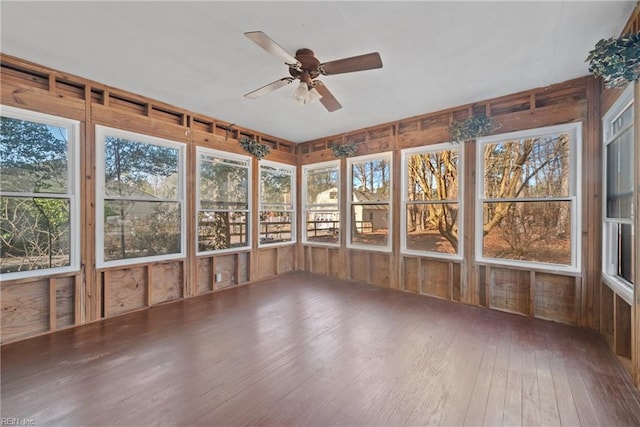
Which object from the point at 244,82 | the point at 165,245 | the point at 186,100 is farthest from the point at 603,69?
the point at 165,245

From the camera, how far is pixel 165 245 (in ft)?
13.7

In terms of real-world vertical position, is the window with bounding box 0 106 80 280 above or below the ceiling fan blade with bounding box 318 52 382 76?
below

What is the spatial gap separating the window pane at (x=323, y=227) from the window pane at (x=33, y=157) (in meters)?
4.19

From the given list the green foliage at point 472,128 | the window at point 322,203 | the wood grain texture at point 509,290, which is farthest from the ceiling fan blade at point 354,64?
the wood grain texture at point 509,290

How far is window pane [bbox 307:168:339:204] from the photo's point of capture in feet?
19.0

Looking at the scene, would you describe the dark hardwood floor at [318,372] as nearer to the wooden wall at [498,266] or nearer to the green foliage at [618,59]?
the wooden wall at [498,266]

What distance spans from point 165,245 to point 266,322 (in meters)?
2.12

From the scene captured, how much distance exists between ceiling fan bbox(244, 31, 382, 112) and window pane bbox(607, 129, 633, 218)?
259 cm

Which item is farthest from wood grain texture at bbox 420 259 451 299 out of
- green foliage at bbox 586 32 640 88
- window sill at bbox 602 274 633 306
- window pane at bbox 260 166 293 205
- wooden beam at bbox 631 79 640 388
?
window pane at bbox 260 166 293 205

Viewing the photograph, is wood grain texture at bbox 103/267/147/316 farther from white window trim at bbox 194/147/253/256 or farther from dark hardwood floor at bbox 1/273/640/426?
white window trim at bbox 194/147/253/256

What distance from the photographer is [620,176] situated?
276 centimetres

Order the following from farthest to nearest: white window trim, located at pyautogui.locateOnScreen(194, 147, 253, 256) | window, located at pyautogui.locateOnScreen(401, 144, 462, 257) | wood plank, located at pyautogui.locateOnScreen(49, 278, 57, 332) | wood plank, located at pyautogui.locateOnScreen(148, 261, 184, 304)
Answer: white window trim, located at pyautogui.locateOnScreen(194, 147, 253, 256)
window, located at pyautogui.locateOnScreen(401, 144, 462, 257)
wood plank, located at pyautogui.locateOnScreen(148, 261, 184, 304)
wood plank, located at pyautogui.locateOnScreen(49, 278, 57, 332)

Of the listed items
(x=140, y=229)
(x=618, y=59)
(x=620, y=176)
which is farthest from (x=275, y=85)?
(x=620, y=176)

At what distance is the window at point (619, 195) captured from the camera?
2531 mm
